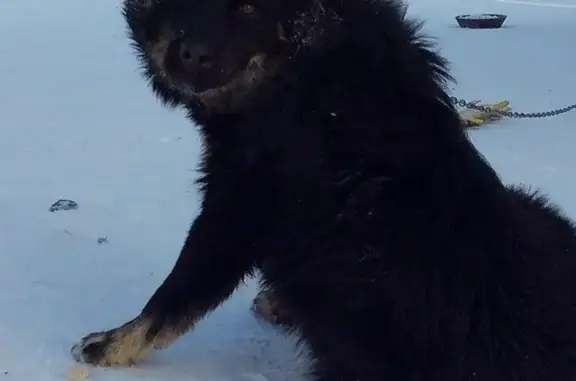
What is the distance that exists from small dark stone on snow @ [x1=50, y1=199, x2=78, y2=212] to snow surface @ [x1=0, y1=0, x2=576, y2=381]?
0.06 m

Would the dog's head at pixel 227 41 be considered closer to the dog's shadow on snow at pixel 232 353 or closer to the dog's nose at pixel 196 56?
the dog's nose at pixel 196 56

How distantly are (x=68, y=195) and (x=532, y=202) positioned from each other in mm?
2804

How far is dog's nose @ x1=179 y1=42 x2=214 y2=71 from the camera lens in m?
2.62

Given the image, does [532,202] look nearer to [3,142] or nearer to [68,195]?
[68,195]

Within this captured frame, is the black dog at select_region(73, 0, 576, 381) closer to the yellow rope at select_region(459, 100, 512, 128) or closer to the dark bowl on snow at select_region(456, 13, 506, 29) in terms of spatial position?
the yellow rope at select_region(459, 100, 512, 128)

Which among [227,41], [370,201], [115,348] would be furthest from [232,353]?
[227,41]

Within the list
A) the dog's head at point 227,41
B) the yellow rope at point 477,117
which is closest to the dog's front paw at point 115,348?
the dog's head at point 227,41

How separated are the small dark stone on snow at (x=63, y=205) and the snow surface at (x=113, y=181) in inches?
2.3

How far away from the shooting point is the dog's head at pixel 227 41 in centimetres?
260

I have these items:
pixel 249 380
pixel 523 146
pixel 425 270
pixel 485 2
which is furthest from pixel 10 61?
pixel 485 2

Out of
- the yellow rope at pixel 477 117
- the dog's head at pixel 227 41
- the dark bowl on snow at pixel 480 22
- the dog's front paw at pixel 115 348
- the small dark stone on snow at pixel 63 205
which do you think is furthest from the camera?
the dark bowl on snow at pixel 480 22

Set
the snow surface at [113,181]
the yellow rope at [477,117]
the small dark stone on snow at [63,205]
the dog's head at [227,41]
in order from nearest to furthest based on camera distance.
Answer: the dog's head at [227,41]
the snow surface at [113,181]
the small dark stone on snow at [63,205]
the yellow rope at [477,117]

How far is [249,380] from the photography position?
10.3ft

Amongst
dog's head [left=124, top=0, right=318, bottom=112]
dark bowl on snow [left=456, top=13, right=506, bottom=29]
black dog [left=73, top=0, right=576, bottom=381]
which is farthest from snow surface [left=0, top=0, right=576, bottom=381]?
dark bowl on snow [left=456, top=13, right=506, bottom=29]
